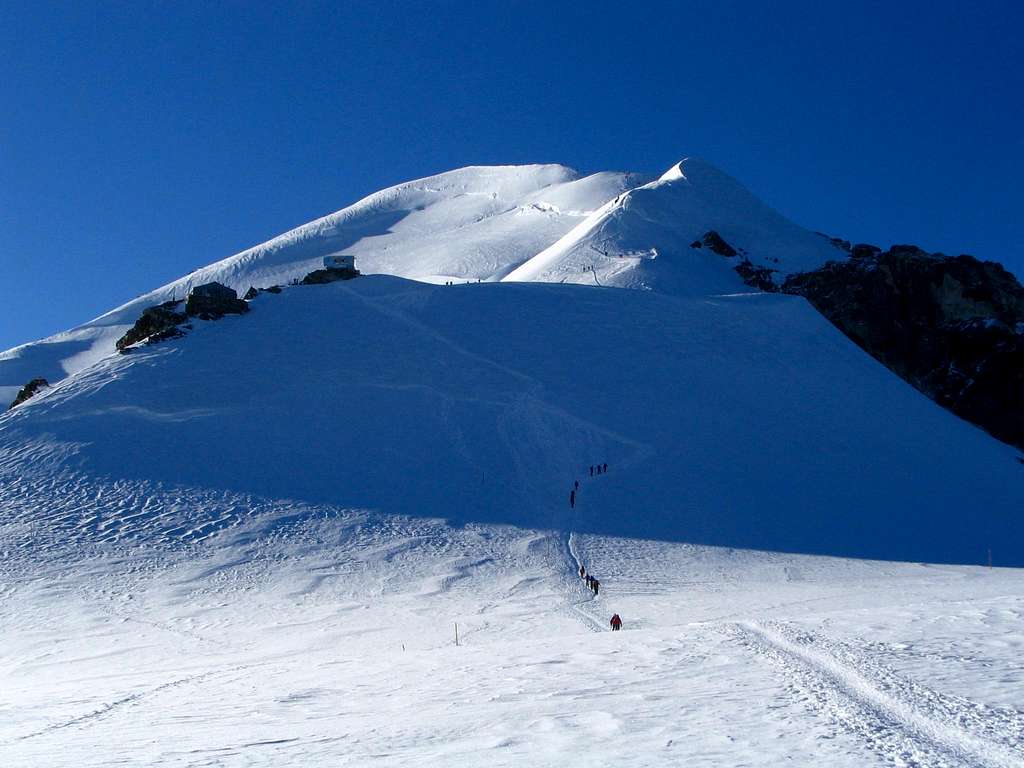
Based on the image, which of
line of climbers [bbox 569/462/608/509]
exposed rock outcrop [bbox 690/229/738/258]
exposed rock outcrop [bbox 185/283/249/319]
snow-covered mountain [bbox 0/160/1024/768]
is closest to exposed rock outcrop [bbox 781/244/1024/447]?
exposed rock outcrop [bbox 690/229/738/258]

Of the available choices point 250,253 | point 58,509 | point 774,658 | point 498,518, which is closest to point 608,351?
point 498,518

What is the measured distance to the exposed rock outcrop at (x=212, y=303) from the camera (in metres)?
41.7

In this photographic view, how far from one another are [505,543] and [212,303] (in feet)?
76.4

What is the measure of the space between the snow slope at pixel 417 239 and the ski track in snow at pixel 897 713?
53141 mm

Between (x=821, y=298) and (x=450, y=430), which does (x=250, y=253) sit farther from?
(x=450, y=430)

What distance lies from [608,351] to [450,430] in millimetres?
10914

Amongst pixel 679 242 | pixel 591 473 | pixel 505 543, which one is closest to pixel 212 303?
pixel 591 473

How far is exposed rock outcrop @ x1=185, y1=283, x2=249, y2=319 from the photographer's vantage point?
4166cm

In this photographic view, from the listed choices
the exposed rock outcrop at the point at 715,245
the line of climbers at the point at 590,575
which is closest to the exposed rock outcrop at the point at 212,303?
the line of climbers at the point at 590,575

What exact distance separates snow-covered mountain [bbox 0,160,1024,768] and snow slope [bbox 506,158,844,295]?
2.35 meters

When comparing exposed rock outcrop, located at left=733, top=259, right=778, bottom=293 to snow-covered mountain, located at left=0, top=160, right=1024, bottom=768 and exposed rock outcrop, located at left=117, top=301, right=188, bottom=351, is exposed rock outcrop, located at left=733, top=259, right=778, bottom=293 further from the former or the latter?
exposed rock outcrop, located at left=117, top=301, right=188, bottom=351

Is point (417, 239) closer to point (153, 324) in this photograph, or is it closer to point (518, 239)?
point (518, 239)

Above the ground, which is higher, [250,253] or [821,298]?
[250,253]

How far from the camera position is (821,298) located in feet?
193
